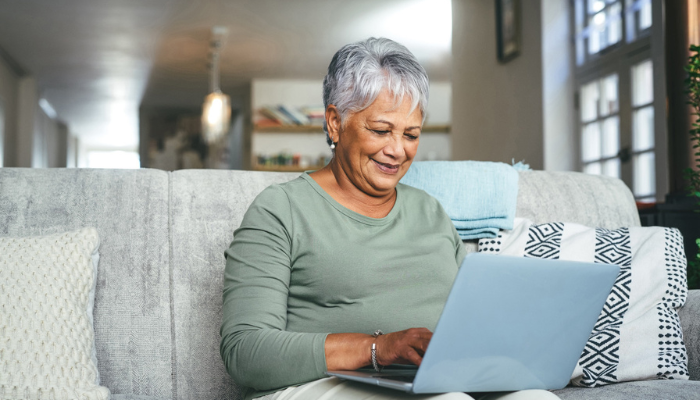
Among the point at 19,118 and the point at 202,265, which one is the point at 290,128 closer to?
the point at 19,118

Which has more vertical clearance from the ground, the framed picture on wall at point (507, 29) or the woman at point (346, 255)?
the framed picture on wall at point (507, 29)

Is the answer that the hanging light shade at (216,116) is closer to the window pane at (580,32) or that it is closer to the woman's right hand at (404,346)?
the window pane at (580,32)

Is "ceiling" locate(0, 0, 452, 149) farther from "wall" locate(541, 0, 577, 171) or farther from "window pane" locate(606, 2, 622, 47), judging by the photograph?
"window pane" locate(606, 2, 622, 47)

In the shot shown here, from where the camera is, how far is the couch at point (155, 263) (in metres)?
1.39

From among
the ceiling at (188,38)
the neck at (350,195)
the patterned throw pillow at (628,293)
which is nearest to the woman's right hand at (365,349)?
the neck at (350,195)

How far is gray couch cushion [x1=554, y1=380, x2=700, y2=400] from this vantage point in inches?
47.8

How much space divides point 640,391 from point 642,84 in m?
2.18

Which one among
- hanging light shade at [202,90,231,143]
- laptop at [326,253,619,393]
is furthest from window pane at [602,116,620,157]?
hanging light shade at [202,90,231,143]

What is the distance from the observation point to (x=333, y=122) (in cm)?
132

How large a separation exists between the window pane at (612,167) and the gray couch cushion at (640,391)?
207cm

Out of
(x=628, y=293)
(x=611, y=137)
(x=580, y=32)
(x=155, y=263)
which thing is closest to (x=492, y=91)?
(x=580, y=32)

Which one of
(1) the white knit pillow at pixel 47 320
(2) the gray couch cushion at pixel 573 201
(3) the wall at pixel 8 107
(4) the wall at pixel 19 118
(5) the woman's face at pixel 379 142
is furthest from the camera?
(4) the wall at pixel 19 118

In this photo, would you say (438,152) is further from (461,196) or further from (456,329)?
(456,329)

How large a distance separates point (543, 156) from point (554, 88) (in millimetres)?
379
